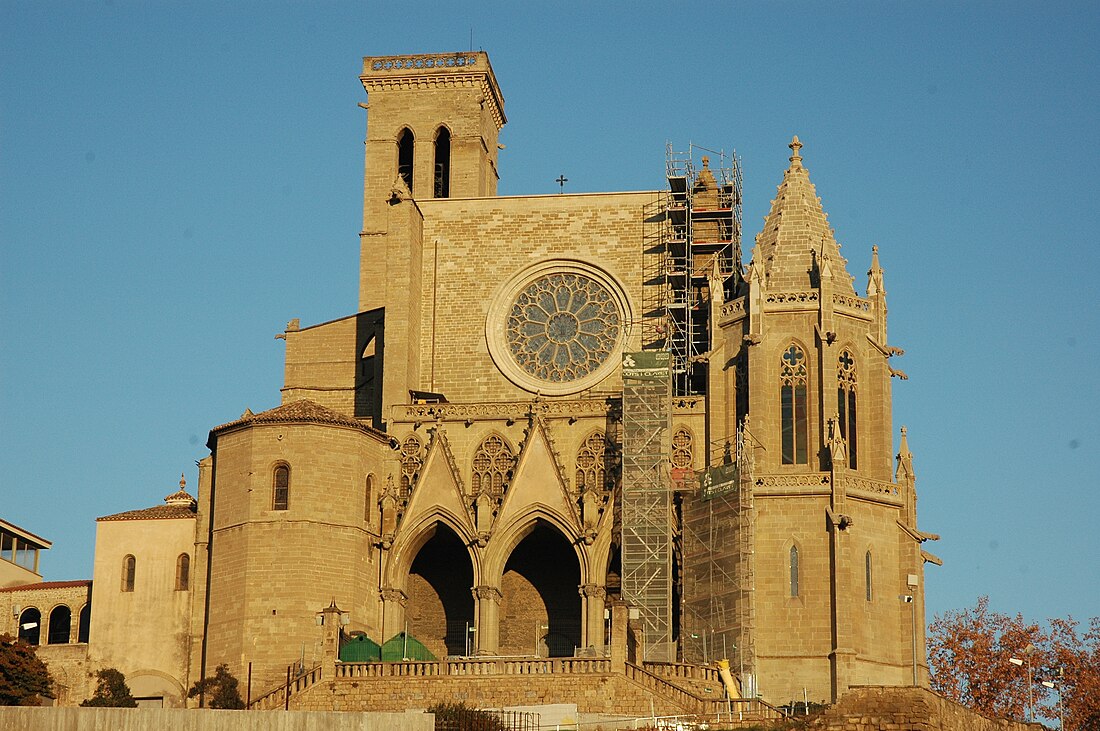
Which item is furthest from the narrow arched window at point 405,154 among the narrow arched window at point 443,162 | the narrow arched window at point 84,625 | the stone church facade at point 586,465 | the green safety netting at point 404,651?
the green safety netting at point 404,651

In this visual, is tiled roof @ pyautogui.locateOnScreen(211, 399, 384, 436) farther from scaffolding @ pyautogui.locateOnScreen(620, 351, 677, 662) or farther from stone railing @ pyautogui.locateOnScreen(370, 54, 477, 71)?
stone railing @ pyautogui.locateOnScreen(370, 54, 477, 71)

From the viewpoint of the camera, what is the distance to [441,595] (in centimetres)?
5644

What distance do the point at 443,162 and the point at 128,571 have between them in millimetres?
19532

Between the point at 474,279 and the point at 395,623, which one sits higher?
the point at 474,279

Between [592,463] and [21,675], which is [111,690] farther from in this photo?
[592,463]

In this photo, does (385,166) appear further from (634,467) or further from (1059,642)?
(1059,642)

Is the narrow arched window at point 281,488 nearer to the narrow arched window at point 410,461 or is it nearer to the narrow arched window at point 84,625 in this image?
the narrow arched window at point 410,461

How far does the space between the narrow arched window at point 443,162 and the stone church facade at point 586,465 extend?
5506mm

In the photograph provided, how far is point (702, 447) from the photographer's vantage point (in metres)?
54.7

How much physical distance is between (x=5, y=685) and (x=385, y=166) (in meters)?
22.6

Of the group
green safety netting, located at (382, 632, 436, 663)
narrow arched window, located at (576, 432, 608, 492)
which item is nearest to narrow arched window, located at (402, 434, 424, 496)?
narrow arched window, located at (576, 432, 608, 492)

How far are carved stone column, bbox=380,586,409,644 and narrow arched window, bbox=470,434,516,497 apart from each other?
361cm

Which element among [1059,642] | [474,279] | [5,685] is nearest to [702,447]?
[474,279]

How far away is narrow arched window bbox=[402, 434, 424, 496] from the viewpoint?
55.6 m
